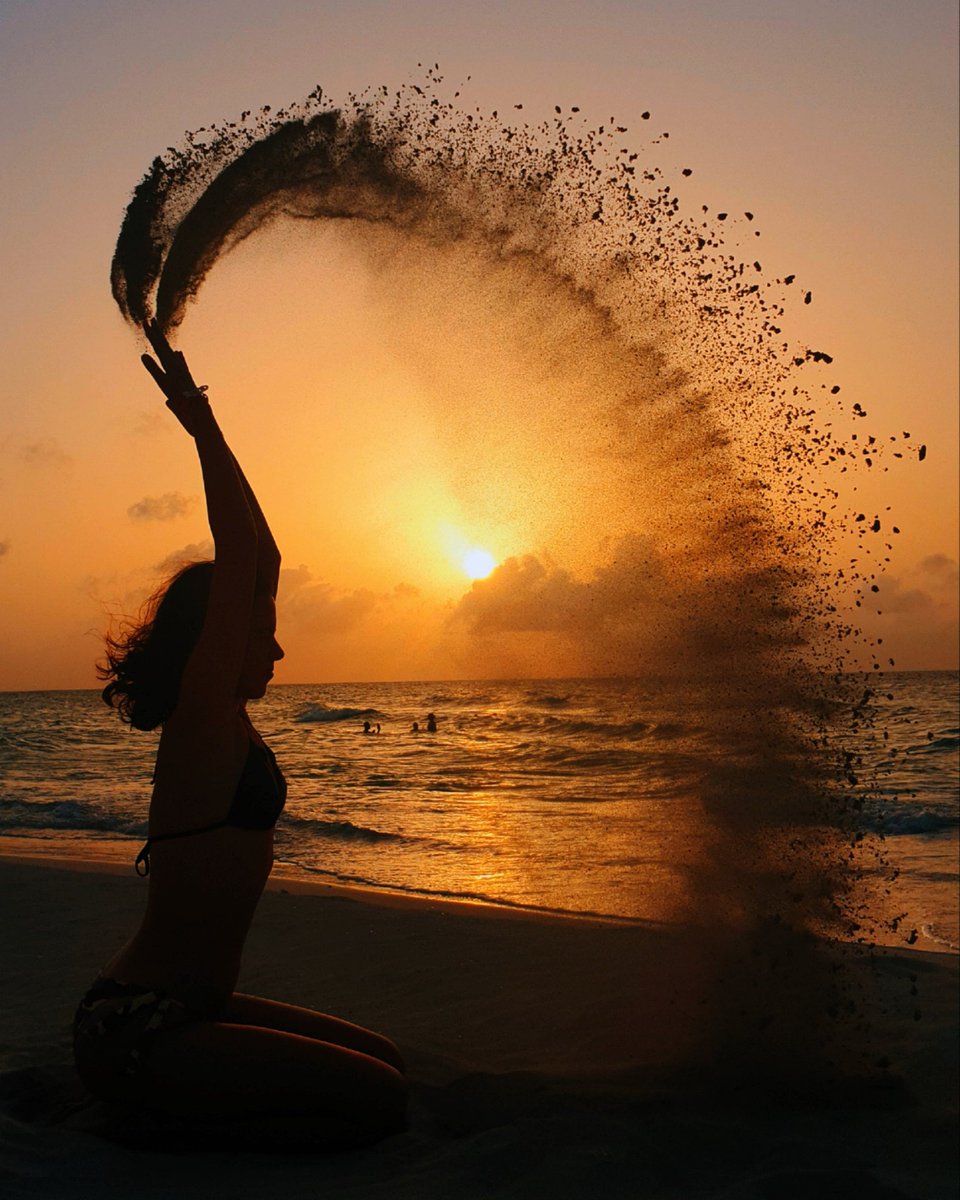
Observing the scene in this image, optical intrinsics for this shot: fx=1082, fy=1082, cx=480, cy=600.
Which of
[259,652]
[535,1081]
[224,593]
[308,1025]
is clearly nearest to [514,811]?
[535,1081]

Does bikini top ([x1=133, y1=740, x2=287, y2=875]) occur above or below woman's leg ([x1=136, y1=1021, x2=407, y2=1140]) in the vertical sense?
above

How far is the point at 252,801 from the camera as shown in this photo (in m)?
3.89

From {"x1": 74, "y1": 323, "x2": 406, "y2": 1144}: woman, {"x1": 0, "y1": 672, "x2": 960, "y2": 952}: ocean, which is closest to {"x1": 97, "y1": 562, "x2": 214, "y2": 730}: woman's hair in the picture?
{"x1": 74, "y1": 323, "x2": 406, "y2": 1144}: woman

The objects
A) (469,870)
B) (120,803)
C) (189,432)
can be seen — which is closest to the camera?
(189,432)

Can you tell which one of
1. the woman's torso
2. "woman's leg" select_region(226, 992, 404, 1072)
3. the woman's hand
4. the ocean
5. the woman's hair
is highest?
the woman's hand

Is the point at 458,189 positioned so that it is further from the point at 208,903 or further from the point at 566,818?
the point at 566,818

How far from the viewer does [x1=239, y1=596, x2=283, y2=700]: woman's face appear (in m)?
4.07

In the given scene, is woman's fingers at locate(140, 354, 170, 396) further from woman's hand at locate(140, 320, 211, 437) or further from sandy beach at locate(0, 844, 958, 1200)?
sandy beach at locate(0, 844, 958, 1200)

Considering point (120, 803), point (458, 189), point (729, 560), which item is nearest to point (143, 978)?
point (729, 560)

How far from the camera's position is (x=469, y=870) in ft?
41.6

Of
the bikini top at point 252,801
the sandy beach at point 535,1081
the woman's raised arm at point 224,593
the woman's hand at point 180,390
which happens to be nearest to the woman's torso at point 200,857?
the bikini top at point 252,801

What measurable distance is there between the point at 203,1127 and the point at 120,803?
16.8 meters

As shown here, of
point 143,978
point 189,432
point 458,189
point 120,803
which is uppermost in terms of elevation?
point 458,189

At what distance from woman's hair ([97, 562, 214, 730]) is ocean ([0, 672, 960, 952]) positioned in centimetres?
393
